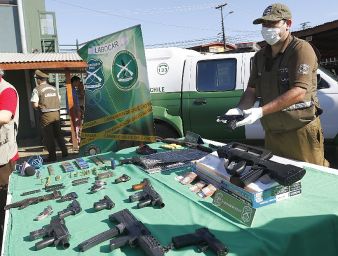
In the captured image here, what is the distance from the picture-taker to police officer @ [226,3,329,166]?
243cm

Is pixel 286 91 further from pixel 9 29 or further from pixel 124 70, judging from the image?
pixel 9 29

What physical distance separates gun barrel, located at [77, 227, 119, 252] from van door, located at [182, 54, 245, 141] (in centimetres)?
418

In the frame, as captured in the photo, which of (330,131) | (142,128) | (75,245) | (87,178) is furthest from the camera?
(330,131)

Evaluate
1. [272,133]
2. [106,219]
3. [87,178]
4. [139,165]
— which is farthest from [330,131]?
[106,219]

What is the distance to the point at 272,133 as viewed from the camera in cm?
283

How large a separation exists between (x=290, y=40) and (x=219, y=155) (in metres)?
1.14

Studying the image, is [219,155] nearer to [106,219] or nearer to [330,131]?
[106,219]

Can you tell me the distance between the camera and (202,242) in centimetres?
144

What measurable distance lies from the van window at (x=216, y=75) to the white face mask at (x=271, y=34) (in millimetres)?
2985

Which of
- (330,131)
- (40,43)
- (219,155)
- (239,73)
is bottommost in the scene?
(330,131)

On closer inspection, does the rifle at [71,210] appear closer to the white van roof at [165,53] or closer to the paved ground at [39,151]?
the paved ground at [39,151]

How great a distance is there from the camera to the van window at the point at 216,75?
18.6 ft

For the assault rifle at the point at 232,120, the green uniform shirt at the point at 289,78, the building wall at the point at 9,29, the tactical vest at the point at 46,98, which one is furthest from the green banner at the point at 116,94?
the building wall at the point at 9,29

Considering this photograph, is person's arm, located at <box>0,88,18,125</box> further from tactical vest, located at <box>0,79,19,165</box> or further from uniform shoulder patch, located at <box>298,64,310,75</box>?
uniform shoulder patch, located at <box>298,64,310,75</box>
